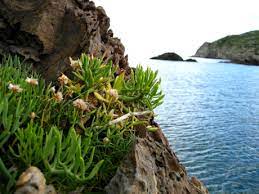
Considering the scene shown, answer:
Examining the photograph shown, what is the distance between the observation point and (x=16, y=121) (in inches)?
188

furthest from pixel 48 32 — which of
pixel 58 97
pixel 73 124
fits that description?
pixel 73 124

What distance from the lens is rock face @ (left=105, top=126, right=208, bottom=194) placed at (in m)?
4.89

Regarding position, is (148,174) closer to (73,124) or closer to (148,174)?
(148,174)

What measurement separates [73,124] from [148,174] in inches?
52.6

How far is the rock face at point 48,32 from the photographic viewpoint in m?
9.43

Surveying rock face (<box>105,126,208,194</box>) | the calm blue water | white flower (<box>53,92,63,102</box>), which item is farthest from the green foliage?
the calm blue water

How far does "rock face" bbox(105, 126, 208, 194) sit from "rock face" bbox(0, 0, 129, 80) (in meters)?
3.86

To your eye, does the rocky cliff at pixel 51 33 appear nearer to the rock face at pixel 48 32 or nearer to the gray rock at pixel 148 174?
the rock face at pixel 48 32

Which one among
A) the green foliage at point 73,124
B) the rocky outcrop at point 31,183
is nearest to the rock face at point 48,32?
the green foliage at point 73,124

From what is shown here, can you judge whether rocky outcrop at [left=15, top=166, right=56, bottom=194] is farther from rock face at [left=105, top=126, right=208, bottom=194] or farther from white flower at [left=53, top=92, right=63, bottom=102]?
white flower at [left=53, top=92, right=63, bottom=102]

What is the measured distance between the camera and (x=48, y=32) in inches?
383

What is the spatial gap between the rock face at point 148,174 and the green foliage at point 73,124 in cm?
33

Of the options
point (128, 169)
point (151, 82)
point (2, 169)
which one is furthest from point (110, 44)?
point (2, 169)

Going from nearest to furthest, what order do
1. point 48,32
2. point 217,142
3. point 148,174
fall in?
1. point 148,174
2. point 48,32
3. point 217,142
